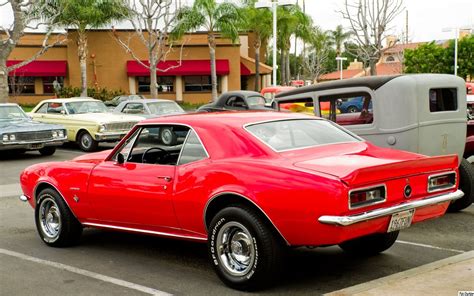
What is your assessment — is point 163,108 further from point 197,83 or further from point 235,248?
point 197,83

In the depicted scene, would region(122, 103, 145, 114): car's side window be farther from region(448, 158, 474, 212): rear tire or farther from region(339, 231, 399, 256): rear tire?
region(339, 231, 399, 256): rear tire

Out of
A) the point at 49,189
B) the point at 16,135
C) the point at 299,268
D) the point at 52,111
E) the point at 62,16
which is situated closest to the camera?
the point at 299,268

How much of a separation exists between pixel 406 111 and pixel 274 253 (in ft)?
11.8

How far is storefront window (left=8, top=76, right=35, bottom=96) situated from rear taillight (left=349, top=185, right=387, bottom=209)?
4304 centimetres

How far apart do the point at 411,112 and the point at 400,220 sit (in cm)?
295

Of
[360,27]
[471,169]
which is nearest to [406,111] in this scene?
[471,169]

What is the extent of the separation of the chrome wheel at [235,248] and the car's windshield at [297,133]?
823mm

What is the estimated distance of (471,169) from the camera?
8.72 metres

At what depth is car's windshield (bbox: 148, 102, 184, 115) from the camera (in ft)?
62.7

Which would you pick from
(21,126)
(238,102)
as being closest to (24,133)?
(21,126)

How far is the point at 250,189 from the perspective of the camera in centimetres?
495

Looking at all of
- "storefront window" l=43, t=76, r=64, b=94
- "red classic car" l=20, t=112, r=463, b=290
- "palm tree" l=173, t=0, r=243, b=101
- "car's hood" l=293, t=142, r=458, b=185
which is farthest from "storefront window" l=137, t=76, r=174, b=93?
"car's hood" l=293, t=142, r=458, b=185

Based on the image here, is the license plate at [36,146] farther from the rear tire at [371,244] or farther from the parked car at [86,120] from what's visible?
the rear tire at [371,244]

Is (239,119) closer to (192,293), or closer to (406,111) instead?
(192,293)
